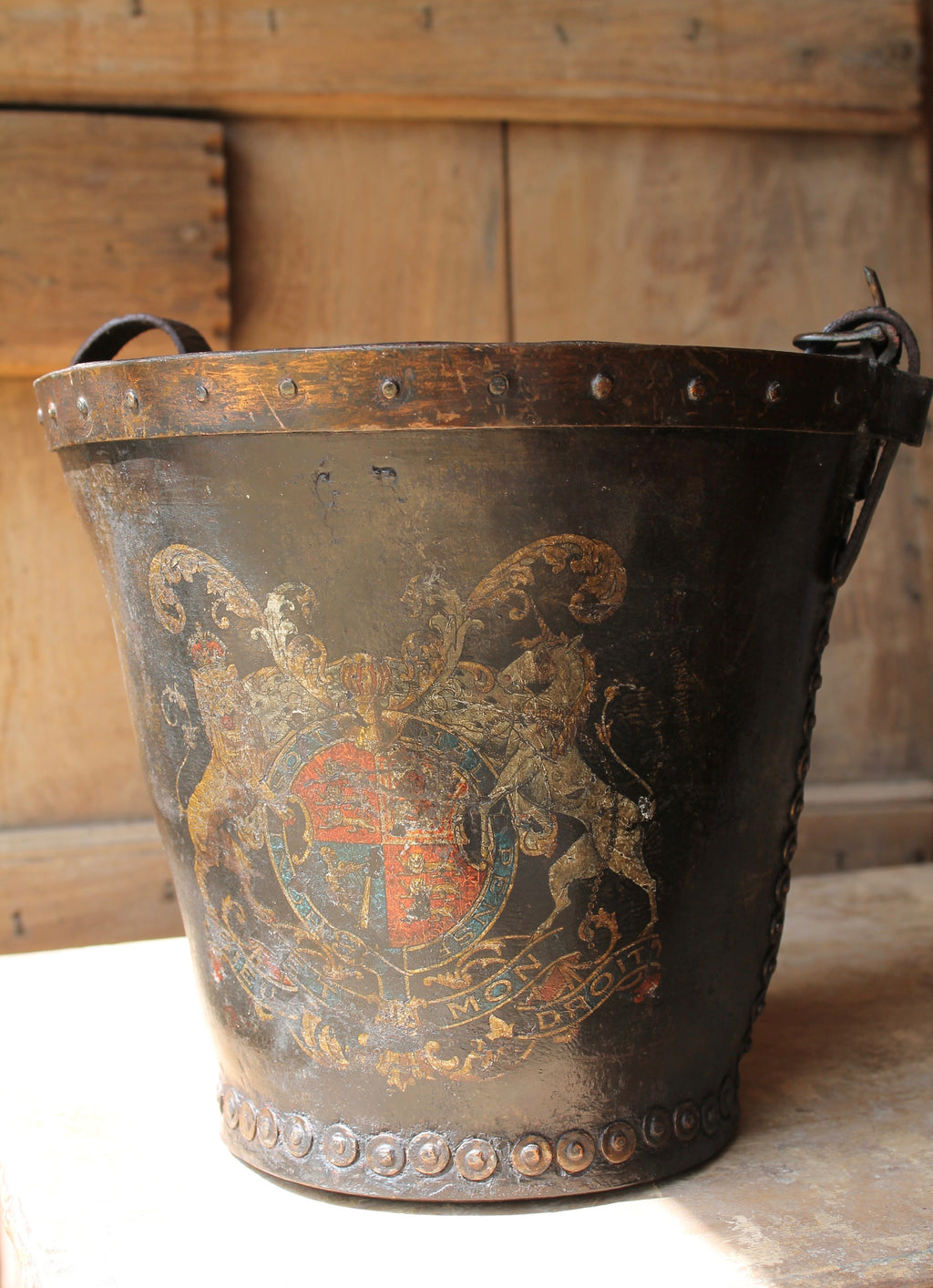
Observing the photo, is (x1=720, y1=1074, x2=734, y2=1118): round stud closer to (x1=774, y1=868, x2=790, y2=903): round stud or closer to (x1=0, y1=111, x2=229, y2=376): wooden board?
(x1=774, y1=868, x2=790, y2=903): round stud

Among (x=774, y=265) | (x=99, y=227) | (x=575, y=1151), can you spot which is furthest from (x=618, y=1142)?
(x=774, y=265)

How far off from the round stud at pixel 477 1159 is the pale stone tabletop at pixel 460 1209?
0.12 ft

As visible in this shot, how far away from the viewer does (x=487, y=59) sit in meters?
1.97

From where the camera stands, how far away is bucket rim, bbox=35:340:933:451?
871 mm

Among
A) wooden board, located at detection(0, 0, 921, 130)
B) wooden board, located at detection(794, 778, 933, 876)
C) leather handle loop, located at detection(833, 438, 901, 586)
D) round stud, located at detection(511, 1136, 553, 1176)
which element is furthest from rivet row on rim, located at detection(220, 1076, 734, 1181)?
wooden board, located at detection(0, 0, 921, 130)

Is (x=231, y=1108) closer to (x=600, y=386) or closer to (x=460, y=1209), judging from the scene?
(x=460, y=1209)

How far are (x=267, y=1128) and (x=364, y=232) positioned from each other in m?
1.42

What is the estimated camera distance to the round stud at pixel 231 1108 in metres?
1.10

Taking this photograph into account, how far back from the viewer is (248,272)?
199cm

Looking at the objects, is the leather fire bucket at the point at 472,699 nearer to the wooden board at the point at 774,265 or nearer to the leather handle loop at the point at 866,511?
the leather handle loop at the point at 866,511

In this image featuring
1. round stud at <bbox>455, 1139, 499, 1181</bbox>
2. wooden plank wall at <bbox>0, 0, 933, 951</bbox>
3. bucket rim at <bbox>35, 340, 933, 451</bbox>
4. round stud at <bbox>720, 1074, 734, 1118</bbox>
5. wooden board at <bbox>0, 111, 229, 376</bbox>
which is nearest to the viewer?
bucket rim at <bbox>35, 340, 933, 451</bbox>

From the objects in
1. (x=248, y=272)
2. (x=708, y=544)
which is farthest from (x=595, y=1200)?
(x=248, y=272)

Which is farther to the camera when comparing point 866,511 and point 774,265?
point 774,265

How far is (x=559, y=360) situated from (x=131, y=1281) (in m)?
0.71
